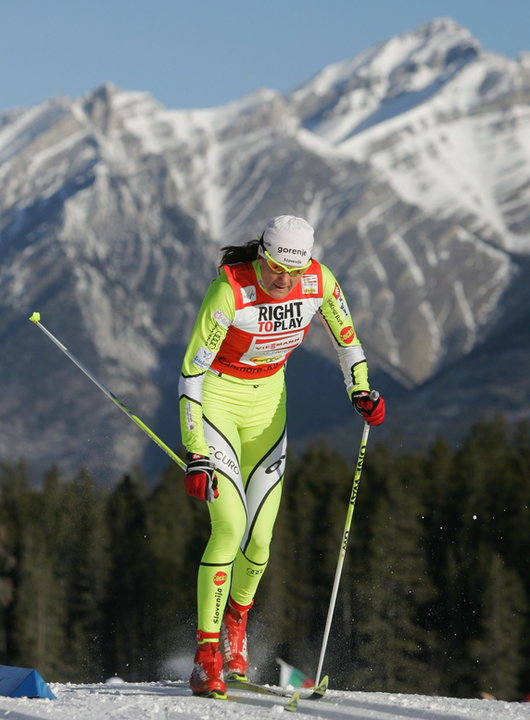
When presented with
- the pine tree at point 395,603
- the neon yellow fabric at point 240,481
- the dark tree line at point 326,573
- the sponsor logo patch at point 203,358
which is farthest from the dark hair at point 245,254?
the pine tree at point 395,603

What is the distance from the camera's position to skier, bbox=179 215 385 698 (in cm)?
834

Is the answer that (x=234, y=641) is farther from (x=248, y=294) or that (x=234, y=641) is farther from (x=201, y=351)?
(x=248, y=294)

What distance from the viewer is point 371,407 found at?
9.12 meters

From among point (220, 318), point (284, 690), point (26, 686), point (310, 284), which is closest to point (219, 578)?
point (284, 690)

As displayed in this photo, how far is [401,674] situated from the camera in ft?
130

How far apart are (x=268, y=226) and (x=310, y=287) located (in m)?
0.67

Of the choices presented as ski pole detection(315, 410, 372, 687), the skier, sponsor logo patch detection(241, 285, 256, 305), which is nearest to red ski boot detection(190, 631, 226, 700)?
the skier

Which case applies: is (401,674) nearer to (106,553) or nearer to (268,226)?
(106,553)

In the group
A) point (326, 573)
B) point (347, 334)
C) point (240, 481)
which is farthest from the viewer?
point (326, 573)

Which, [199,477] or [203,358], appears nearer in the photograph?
[199,477]

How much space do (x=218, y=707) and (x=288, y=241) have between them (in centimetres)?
308

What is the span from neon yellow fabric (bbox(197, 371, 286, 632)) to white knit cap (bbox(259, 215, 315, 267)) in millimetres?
1121

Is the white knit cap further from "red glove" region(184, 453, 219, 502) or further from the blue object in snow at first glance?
the blue object in snow

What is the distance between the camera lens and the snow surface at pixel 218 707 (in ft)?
23.8
